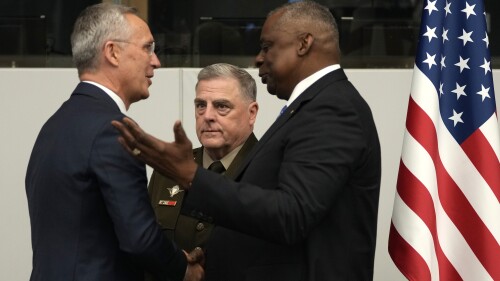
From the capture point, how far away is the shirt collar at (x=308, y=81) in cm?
352

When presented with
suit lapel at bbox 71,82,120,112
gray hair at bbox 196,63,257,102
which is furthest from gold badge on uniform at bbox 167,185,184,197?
suit lapel at bbox 71,82,120,112

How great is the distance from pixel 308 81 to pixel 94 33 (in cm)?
77

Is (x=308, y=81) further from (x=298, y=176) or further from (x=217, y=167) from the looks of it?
(x=217, y=167)

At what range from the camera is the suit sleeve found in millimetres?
3365

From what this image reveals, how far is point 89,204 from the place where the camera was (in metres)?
3.43

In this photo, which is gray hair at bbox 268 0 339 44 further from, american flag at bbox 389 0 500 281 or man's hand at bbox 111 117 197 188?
american flag at bbox 389 0 500 281

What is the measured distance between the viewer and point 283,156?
3.38m

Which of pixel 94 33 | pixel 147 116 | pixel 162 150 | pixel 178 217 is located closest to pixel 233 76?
pixel 178 217

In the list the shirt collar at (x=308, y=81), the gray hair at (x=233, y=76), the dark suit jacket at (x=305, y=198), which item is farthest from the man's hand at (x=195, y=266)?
the gray hair at (x=233, y=76)

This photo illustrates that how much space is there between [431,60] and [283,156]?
1453 millimetres

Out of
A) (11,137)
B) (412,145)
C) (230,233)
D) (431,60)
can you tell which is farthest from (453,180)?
(11,137)

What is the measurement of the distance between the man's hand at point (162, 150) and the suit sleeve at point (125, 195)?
0.24m

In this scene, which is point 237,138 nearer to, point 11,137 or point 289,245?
point 289,245

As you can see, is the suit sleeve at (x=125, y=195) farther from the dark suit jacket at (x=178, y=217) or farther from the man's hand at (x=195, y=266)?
the dark suit jacket at (x=178, y=217)
